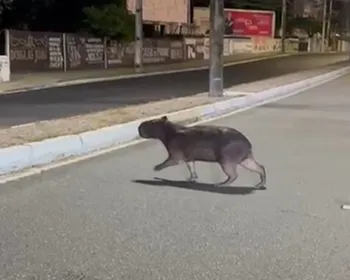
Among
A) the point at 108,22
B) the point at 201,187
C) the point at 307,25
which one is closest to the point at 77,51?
the point at 108,22

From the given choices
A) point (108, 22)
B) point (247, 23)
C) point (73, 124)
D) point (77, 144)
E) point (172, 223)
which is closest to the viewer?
point (172, 223)

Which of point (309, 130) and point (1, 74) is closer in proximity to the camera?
point (309, 130)

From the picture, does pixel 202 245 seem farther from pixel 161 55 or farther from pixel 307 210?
pixel 161 55

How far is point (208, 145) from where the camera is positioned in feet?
24.7

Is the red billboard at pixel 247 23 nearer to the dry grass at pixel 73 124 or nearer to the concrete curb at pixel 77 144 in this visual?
the concrete curb at pixel 77 144

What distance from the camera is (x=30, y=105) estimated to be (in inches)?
717

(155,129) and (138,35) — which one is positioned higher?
(155,129)

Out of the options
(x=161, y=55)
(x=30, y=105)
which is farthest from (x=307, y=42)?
(x=30, y=105)

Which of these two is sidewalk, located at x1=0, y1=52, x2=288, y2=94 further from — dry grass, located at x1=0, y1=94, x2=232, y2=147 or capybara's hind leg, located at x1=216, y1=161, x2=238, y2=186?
capybara's hind leg, located at x1=216, y1=161, x2=238, y2=186

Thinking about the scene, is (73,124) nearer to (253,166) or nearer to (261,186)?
(261,186)

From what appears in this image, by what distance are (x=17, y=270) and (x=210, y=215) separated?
214 centimetres

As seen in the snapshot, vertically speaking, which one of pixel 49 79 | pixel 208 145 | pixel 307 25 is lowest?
pixel 307 25

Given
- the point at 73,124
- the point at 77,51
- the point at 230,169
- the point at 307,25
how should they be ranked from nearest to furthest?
1. the point at 230,169
2. the point at 73,124
3. the point at 77,51
4. the point at 307,25

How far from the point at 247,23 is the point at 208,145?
69505mm
